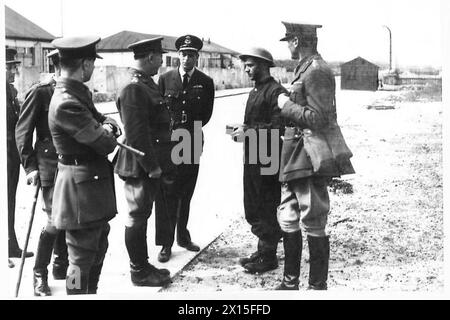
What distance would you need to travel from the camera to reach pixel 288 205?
173 inches

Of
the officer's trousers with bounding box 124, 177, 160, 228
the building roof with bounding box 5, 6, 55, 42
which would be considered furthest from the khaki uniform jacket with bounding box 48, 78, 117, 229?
the building roof with bounding box 5, 6, 55, 42

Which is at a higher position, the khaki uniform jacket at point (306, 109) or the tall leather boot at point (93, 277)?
the khaki uniform jacket at point (306, 109)

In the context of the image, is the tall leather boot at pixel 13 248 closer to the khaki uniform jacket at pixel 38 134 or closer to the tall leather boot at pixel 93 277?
the khaki uniform jacket at pixel 38 134

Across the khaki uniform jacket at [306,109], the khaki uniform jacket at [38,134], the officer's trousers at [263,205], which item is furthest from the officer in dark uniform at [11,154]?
the khaki uniform jacket at [306,109]

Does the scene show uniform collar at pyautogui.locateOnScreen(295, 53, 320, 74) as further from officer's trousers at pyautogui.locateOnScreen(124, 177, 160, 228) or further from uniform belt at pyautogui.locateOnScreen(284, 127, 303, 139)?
officer's trousers at pyautogui.locateOnScreen(124, 177, 160, 228)

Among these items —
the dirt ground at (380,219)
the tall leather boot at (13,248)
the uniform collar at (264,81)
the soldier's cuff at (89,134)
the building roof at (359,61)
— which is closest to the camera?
the soldier's cuff at (89,134)

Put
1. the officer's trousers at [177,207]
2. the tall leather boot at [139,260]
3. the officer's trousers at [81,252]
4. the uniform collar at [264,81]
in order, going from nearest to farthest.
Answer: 1. the officer's trousers at [81,252]
2. the tall leather boot at [139,260]
3. the uniform collar at [264,81]
4. the officer's trousers at [177,207]

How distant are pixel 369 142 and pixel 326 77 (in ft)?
7.40

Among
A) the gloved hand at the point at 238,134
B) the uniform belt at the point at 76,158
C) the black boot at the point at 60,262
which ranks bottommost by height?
the black boot at the point at 60,262

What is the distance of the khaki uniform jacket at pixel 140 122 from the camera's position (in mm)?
4355

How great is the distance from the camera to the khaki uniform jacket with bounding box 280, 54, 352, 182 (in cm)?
407

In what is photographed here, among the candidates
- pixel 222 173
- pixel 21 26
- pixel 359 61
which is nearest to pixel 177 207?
pixel 222 173

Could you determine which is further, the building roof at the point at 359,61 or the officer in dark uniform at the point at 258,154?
the building roof at the point at 359,61

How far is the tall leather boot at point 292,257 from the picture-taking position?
4.37 m
